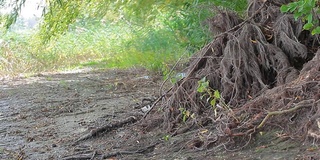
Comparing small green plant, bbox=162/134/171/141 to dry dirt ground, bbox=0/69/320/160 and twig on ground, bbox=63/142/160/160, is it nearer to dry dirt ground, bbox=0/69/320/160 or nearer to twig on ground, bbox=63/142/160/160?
dry dirt ground, bbox=0/69/320/160

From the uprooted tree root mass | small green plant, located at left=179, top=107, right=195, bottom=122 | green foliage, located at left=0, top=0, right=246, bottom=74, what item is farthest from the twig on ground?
green foliage, located at left=0, top=0, right=246, bottom=74

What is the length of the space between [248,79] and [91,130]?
164 centimetres

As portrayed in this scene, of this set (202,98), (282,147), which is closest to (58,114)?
(202,98)

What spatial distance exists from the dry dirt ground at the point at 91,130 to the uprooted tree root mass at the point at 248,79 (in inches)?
5.7

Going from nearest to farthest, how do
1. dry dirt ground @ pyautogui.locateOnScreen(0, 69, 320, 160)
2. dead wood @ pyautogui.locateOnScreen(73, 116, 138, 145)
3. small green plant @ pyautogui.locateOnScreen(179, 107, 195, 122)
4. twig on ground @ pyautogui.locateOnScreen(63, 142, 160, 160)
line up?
dry dirt ground @ pyautogui.locateOnScreen(0, 69, 320, 160)
twig on ground @ pyautogui.locateOnScreen(63, 142, 160, 160)
small green plant @ pyautogui.locateOnScreen(179, 107, 195, 122)
dead wood @ pyautogui.locateOnScreen(73, 116, 138, 145)

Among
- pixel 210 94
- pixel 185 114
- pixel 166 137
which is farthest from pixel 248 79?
pixel 166 137

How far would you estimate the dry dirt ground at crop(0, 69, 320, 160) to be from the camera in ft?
10.4

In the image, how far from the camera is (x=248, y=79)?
4.14 metres

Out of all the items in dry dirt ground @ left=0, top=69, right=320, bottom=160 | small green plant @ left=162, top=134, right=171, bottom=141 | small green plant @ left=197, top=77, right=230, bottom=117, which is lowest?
dry dirt ground @ left=0, top=69, right=320, bottom=160

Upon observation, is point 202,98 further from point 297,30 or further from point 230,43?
point 297,30

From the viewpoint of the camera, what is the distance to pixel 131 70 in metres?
10.9

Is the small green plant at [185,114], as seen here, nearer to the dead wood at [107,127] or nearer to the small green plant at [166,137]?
the small green plant at [166,137]

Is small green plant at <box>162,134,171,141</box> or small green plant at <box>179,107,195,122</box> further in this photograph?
small green plant at <box>179,107,195,122</box>

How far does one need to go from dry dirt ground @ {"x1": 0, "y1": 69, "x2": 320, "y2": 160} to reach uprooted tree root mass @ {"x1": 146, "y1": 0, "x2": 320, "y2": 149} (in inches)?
5.7
